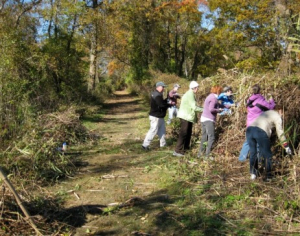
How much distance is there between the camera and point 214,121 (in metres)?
7.78

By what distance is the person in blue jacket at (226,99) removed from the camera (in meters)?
8.12

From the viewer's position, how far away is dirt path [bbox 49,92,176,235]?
16.3 ft

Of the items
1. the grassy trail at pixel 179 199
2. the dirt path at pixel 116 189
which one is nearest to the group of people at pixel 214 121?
the grassy trail at pixel 179 199

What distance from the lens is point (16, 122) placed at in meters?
7.87

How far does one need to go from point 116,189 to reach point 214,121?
2.88m

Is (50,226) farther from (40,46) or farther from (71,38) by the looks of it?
(71,38)

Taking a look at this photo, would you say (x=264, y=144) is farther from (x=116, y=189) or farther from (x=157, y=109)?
(x=157, y=109)

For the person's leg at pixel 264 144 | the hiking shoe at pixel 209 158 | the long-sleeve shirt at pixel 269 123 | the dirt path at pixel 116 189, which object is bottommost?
the dirt path at pixel 116 189

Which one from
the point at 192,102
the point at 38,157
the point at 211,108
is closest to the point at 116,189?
the point at 38,157

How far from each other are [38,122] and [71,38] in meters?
11.2

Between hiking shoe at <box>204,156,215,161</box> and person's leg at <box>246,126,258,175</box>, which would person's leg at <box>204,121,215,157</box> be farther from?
person's leg at <box>246,126,258,175</box>

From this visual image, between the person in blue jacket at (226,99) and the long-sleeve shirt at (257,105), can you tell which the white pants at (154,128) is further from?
the long-sleeve shirt at (257,105)

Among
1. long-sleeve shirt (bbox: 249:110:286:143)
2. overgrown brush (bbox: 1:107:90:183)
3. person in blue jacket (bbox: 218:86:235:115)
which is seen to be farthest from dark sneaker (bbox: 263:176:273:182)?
overgrown brush (bbox: 1:107:90:183)

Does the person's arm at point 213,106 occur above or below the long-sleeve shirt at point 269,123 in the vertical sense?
above
